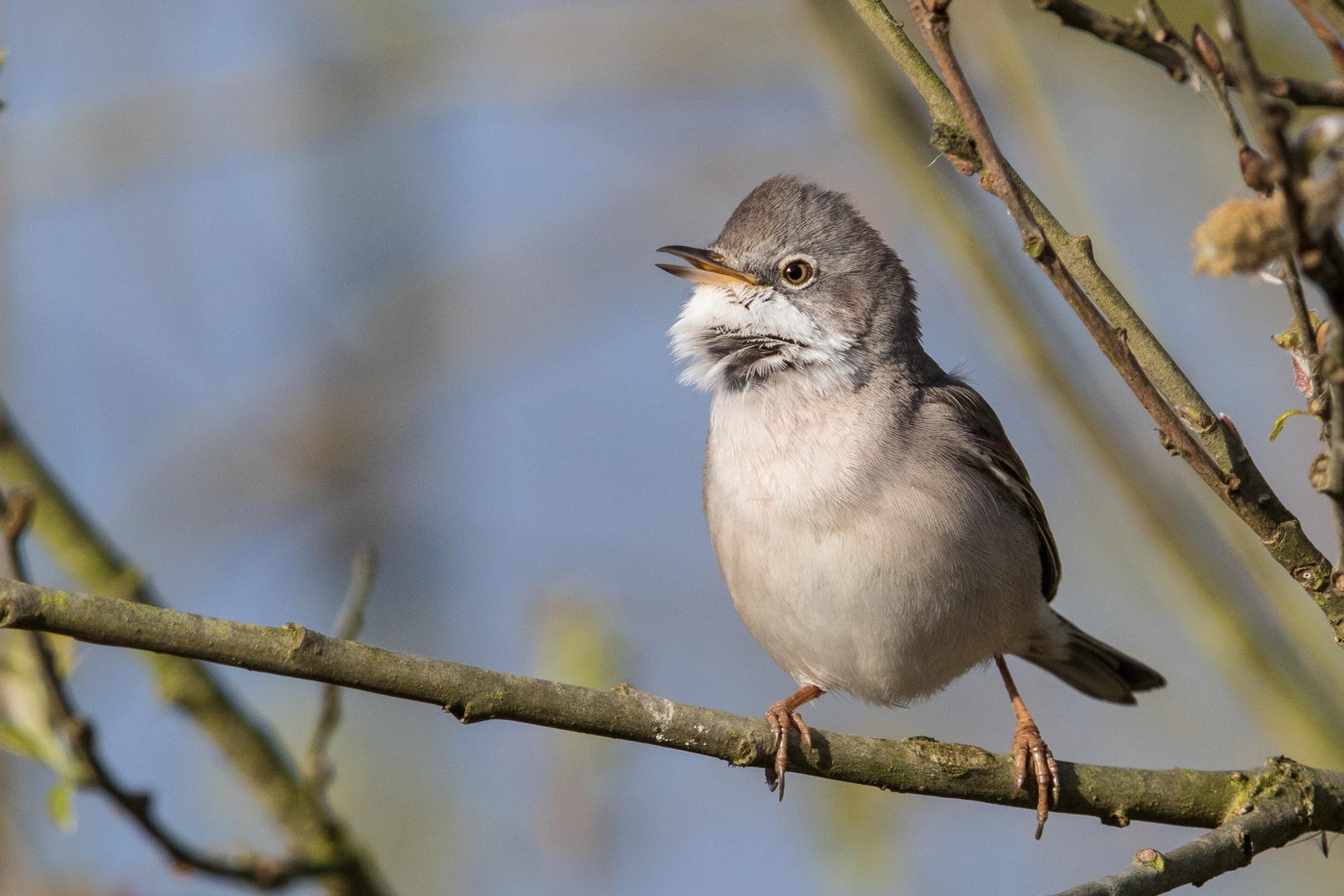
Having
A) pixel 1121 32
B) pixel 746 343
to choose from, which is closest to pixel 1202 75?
pixel 1121 32

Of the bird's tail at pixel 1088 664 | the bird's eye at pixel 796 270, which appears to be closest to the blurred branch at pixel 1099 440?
the bird's eye at pixel 796 270

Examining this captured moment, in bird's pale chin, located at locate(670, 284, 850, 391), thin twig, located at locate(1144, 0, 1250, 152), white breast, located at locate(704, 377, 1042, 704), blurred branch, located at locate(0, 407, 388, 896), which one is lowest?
blurred branch, located at locate(0, 407, 388, 896)

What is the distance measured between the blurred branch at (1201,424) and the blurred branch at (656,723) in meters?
0.84

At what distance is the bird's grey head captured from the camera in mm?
4621

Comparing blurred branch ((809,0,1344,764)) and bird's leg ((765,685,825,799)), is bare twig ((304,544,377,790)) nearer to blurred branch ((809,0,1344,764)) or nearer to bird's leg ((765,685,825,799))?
bird's leg ((765,685,825,799))

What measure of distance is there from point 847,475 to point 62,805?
102 inches

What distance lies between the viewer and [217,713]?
4.32m

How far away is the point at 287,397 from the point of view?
8438 millimetres

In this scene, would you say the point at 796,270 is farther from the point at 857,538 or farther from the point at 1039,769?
the point at 1039,769

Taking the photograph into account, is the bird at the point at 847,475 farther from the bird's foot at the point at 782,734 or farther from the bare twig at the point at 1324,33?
the bare twig at the point at 1324,33

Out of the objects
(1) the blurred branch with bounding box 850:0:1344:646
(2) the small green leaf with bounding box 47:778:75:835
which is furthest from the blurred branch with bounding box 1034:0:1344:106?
(2) the small green leaf with bounding box 47:778:75:835

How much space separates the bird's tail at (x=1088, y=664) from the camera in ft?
17.6

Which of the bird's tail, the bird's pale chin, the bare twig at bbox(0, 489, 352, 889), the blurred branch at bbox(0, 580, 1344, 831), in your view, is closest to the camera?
the blurred branch at bbox(0, 580, 1344, 831)

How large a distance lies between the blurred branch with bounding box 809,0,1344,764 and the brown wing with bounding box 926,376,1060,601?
0.26 metres
